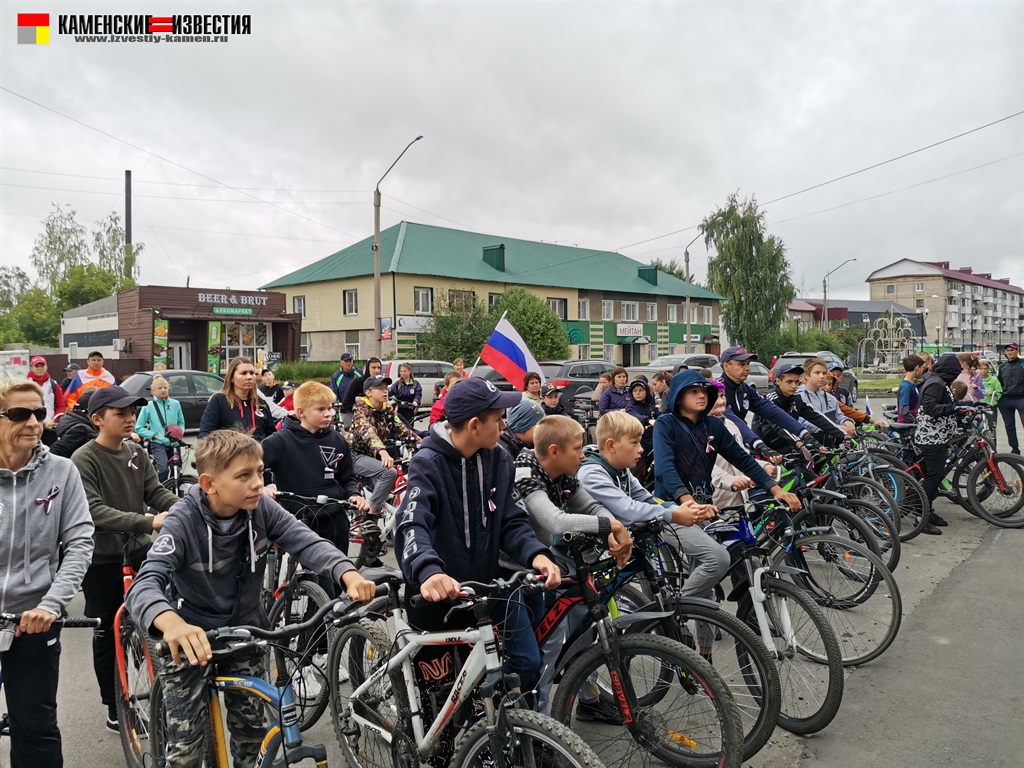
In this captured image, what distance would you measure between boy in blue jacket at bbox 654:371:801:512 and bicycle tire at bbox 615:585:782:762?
105 centimetres

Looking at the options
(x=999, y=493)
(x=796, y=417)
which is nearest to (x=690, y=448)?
(x=796, y=417)

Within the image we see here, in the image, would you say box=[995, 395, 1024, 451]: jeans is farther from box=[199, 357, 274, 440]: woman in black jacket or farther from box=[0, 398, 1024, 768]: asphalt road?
box=[199, 357, 274, 440]: woman in black jacket

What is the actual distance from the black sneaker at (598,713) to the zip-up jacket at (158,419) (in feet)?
23.4

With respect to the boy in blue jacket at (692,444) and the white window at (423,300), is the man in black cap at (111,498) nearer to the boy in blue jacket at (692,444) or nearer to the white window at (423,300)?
the boy in blue jacket at (692,444)

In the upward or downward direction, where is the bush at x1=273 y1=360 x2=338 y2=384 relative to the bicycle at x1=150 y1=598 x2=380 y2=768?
upward

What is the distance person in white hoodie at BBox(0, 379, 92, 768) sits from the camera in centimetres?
283

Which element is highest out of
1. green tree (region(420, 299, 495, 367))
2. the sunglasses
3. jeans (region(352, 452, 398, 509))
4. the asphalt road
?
green tree (region(420, 299, 495, 367))

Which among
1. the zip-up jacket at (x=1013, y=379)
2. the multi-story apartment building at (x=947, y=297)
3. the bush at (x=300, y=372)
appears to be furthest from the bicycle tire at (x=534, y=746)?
the multi-story apartment building at (x=947, y=297)

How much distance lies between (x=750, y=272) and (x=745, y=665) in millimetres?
48339

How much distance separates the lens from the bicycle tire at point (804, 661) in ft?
12.0

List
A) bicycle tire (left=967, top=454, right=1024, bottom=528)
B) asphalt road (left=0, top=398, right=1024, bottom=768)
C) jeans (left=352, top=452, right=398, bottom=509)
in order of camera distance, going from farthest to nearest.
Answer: bicycle tire (left=967, top=454, right=1024, bottom=528) < jeans (left=352, top=452, right=398, bottom=509) < asphalt road (left=0, top=398, right=1024, bottom=768)

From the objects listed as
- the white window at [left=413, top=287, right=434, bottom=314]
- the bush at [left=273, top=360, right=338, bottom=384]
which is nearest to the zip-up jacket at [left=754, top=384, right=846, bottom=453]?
the bush at [left=273, top=360, right=338, bottom=384]

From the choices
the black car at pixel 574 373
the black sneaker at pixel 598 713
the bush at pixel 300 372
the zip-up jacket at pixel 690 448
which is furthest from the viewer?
the bush at pixel 300 372

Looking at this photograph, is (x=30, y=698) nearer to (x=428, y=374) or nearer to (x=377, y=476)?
(x=377, y=476)
